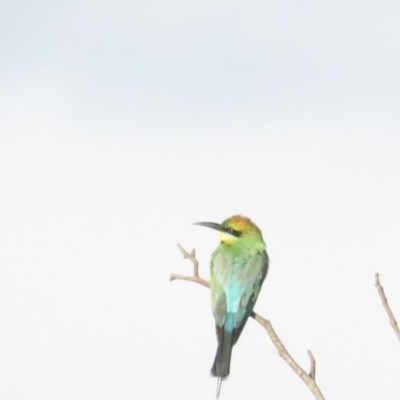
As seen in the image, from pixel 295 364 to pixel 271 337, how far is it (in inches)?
16.1

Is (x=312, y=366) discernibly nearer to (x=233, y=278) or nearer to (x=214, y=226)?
(x=233, y=278)

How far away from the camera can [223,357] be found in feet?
18.6

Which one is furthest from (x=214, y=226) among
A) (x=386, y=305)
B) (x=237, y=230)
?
(x=386, y=305)

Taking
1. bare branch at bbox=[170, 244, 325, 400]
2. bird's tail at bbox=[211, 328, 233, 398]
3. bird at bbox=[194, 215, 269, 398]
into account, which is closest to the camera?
bare branch at bbox=[170, 244, 325, 400]

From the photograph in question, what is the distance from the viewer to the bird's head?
6813mm

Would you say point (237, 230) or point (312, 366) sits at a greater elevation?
point (237, 230)

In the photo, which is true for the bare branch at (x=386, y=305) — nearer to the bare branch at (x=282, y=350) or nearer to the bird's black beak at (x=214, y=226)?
the bare branch at (x=282, y=350)

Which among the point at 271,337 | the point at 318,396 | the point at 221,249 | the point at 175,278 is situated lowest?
the point at 318,396

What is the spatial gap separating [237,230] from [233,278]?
1.91ft

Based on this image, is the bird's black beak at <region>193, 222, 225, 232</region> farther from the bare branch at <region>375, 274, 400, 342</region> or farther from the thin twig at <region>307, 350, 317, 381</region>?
the bare branch at <region>375, 274, 400, 342</region>

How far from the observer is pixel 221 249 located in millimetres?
6684

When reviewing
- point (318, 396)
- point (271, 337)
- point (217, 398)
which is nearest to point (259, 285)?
point (217, 398)

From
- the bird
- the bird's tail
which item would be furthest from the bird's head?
the bird's tail

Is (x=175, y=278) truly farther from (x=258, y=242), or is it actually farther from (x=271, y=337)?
(x=258, y=242)
